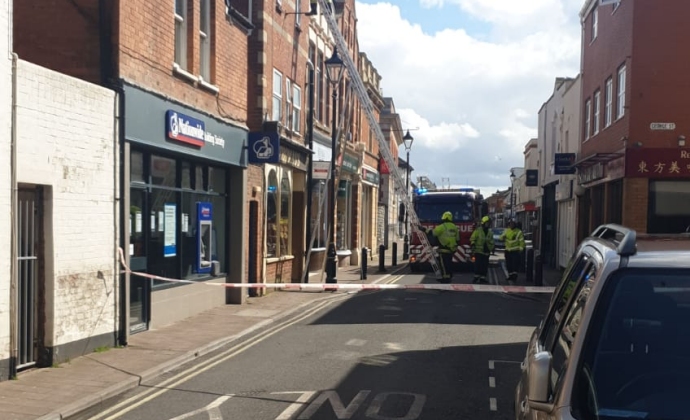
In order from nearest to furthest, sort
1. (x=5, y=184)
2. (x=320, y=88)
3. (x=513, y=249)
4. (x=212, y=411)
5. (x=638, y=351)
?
(x=638, y=351) → (x=212, y=411) → (x=5, y=184) → (x=513, y=249) → (x=320, y=88)

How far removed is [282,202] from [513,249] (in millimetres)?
7587

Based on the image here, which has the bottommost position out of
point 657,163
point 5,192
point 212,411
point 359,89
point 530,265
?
point 212,411

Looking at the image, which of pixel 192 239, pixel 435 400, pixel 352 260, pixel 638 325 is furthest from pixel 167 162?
pixel 352 260

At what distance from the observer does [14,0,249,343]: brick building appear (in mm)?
10523

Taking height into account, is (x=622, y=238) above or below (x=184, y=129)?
below

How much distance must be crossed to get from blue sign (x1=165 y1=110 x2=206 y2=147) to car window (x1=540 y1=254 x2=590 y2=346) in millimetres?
8701

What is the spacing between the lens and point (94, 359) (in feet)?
30.5

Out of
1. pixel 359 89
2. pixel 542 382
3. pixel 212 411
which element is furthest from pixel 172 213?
pixel 359 89

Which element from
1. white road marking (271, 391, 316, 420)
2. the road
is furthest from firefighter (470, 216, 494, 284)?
white road marking (271, 391, 316, 420)

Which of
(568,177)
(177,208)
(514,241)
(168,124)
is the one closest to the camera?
(168,124)

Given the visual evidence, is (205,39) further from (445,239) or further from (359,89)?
(359,89)

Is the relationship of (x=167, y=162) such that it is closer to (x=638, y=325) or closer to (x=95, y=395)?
(x=95, y=395)

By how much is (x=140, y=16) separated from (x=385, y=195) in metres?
37.6

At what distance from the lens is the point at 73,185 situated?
933cm
